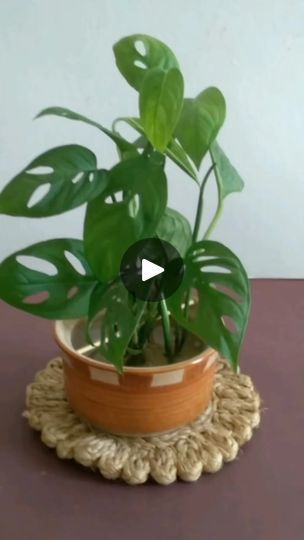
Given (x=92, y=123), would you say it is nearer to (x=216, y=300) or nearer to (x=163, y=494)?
(x=216, y=300)

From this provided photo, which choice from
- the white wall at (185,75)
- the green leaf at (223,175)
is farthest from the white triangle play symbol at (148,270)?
the white wall at (185,75)

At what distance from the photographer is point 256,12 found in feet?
3.52

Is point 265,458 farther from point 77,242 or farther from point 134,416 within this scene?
point 77,242

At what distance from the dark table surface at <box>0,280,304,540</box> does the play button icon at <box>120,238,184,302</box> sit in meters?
0.19

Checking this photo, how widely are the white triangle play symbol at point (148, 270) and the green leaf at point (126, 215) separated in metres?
0.04

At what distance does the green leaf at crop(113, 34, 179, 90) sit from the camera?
2.00 feet

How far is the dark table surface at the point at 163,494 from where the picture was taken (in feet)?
1.94

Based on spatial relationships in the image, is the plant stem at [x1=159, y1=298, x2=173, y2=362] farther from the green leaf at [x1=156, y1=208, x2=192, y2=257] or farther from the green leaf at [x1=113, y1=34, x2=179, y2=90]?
the green leaf at [x1=113, y1=34, x2=179, y2=90]

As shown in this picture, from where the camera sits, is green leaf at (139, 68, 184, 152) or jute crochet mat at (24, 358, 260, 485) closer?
green leaf at (139, 68, 184, 152)

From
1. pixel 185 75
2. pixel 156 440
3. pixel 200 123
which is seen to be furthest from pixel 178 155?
pixel 185 75

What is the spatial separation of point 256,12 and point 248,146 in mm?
215

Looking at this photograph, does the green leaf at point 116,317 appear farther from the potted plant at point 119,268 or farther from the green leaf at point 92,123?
the green leaf at point 92,123

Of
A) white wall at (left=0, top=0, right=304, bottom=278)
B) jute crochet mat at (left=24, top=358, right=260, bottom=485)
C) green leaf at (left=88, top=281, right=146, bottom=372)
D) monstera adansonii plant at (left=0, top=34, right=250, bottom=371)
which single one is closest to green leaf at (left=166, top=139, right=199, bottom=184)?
monstera adansonii plant at (left=0, top=34, right=250, bottom=371)

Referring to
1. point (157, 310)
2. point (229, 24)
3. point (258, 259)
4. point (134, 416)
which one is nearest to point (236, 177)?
point (157, 310)
